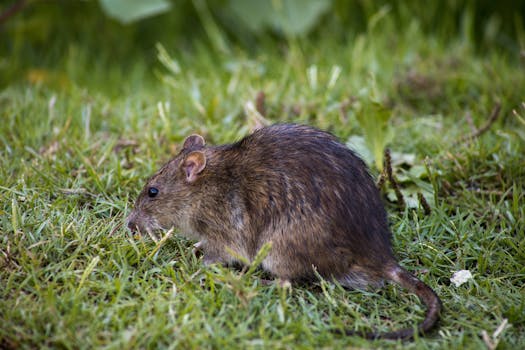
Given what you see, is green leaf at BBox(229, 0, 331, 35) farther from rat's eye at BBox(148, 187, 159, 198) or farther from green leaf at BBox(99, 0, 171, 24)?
rat's eye at BBox(148, 187, 159, 198)

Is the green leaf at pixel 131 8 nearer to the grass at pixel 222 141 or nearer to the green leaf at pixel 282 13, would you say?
the grass at pixel 222 141

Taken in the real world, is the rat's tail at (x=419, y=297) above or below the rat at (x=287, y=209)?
below

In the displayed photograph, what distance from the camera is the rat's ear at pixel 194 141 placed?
421cm

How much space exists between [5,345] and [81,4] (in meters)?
5.45

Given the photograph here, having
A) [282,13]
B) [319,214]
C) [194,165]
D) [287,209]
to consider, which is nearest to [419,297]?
[319,214]

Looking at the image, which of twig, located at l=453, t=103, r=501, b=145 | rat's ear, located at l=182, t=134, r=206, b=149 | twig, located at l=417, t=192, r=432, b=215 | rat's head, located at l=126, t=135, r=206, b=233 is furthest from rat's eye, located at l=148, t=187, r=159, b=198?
twig, located at l=453, t=103, r=501, b=145

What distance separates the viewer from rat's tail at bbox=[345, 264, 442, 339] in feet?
10.2

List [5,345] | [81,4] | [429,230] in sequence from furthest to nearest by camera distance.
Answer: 1. [81,4]
2. [429,230]
3. [5,345]

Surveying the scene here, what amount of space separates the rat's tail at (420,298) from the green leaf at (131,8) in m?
3.71

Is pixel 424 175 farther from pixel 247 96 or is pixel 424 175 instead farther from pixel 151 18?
pixel 151 18

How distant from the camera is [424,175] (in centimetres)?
456

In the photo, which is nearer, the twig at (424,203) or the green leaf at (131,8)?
the twig at (424,203)

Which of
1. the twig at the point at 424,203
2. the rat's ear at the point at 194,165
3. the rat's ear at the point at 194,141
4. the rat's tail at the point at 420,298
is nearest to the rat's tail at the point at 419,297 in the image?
the rat's tail at the point at 420,298

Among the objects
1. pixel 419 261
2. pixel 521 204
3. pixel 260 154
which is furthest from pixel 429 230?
pixel 260 154
